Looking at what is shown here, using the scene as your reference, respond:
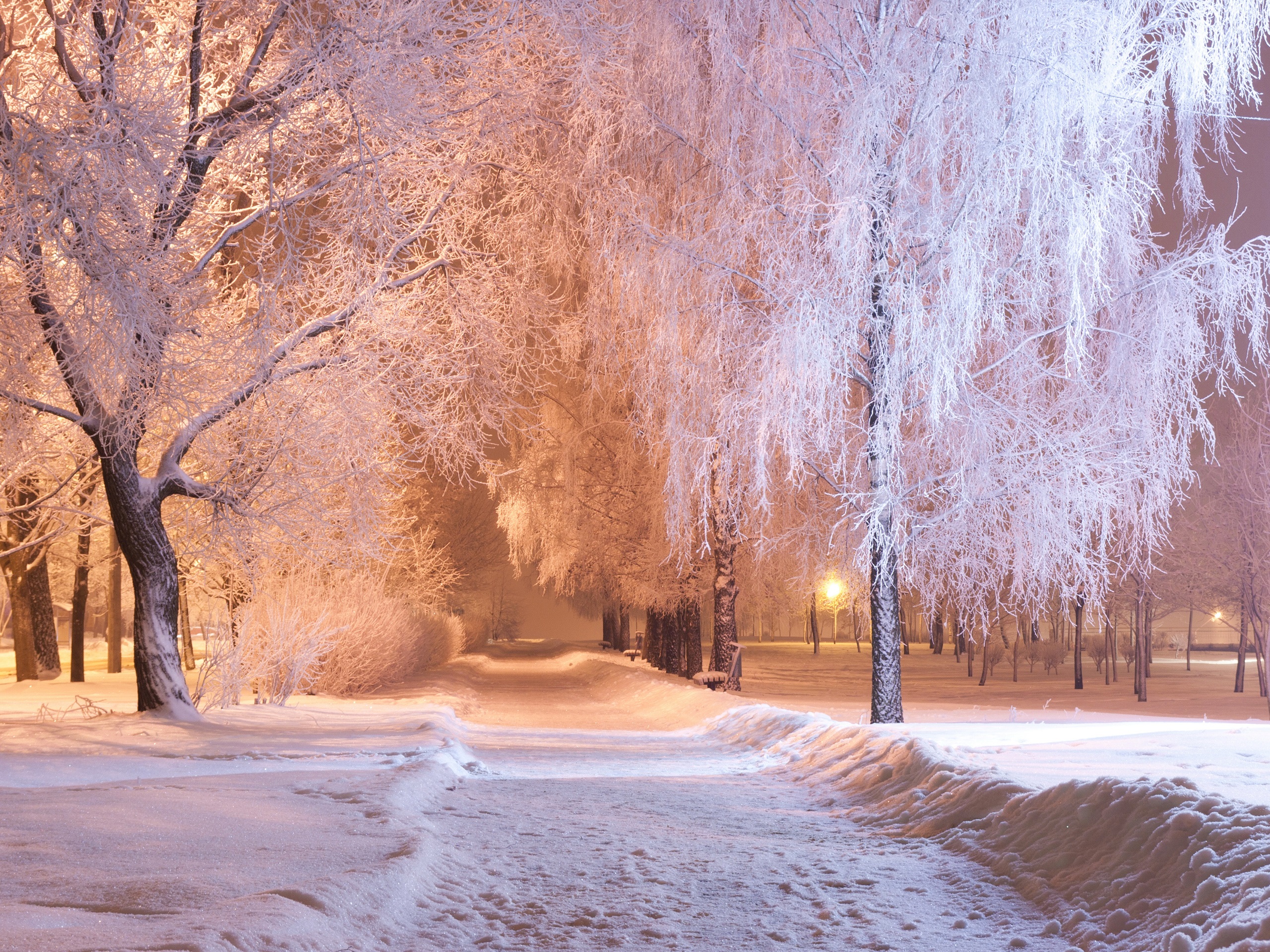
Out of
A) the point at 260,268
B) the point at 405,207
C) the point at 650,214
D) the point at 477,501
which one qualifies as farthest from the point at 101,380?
the point at 477,501

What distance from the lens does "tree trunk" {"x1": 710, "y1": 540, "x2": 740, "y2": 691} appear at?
18.2 meters

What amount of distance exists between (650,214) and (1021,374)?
4.32 metres

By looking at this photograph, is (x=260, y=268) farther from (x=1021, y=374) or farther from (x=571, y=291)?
(x=571, y=291)

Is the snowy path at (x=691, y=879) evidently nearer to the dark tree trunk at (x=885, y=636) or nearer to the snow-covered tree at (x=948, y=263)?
the dark tree trunk at (x=885, y=636)

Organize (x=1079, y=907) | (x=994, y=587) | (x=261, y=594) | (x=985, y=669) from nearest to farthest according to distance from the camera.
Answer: (x=1079, y=907)
(x=994, y=587)
(x=261, y=594)
(x=985, y=669)

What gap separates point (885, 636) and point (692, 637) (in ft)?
44.9

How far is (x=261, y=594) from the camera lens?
14.3 meters

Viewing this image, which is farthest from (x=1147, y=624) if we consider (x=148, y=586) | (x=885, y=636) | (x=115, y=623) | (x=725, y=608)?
(x=115, y=623)

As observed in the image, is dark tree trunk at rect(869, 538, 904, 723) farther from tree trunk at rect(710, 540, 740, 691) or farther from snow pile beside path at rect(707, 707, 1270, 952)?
tree trunk at rect(710, 540, 740, 691)

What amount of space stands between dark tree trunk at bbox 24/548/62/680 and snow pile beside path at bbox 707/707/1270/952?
58.6 ft

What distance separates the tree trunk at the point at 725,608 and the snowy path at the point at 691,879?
1106 centimetres

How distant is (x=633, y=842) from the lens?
524 cm

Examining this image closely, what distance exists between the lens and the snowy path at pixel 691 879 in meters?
3.85

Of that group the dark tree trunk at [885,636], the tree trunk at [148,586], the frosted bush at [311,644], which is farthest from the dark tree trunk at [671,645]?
the tree trunk at [148,586]
